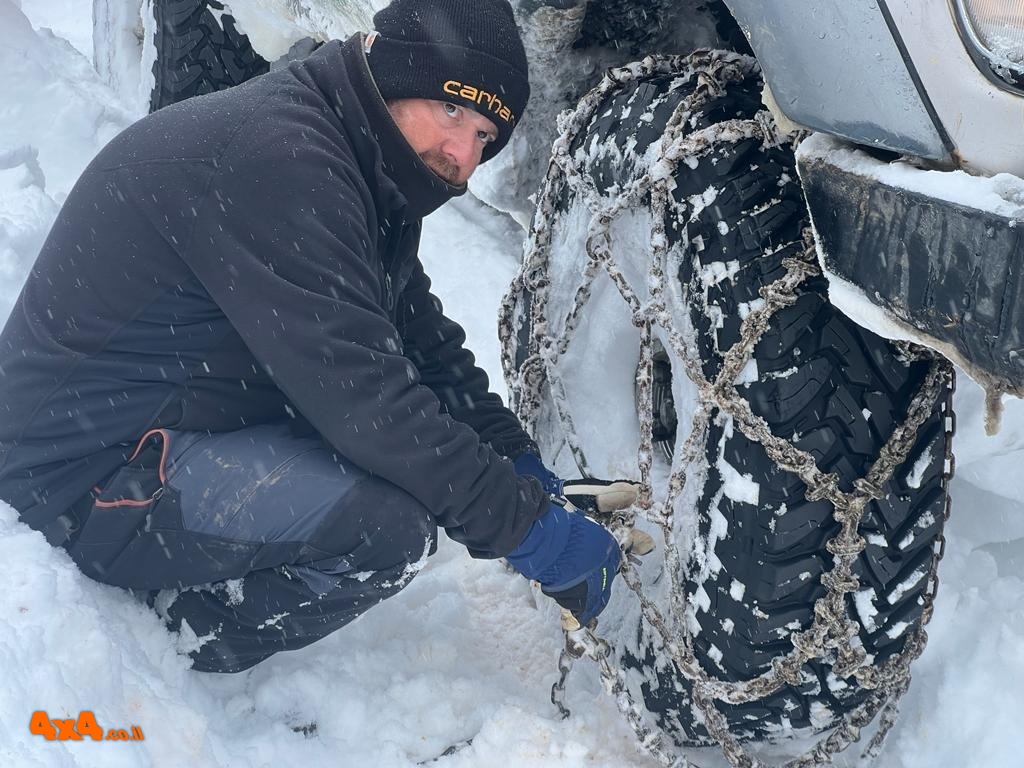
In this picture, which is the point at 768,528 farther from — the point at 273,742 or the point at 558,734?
the point at 273,742

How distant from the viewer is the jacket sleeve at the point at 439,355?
224 cm

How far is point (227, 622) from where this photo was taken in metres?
1.81

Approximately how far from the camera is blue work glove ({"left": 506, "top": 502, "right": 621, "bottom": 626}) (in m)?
1.78

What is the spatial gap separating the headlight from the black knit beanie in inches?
35.2

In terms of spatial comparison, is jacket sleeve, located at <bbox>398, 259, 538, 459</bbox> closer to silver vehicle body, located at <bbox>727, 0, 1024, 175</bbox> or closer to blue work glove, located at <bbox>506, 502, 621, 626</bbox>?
blue work glove, located at <bbox>506, 502, 621, 626</bbox>

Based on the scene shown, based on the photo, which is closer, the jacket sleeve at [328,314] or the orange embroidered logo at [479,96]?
the jacket sleeve at [328,314]

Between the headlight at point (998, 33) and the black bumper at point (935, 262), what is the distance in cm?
14

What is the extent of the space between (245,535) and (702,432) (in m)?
0.77

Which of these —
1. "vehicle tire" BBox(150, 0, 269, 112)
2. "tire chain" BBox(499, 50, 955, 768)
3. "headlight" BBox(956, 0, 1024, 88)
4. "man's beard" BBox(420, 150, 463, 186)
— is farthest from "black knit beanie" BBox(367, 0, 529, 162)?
"vehicle tire" BBox(150, 0, 269, 112)

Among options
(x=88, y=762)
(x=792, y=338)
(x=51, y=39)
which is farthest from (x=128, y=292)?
(x=51, y=39)

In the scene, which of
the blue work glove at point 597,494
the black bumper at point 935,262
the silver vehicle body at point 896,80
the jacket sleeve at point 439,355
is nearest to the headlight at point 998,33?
the silver vehicle body at point 896,80

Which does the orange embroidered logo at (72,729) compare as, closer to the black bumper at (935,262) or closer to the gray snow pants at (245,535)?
the gray snow pants at (245,535)

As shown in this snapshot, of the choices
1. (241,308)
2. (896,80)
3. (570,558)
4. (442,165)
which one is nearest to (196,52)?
(442,165)

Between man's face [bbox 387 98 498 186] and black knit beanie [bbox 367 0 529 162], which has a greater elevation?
black knit beanie [bbox 367 0 529 162]
